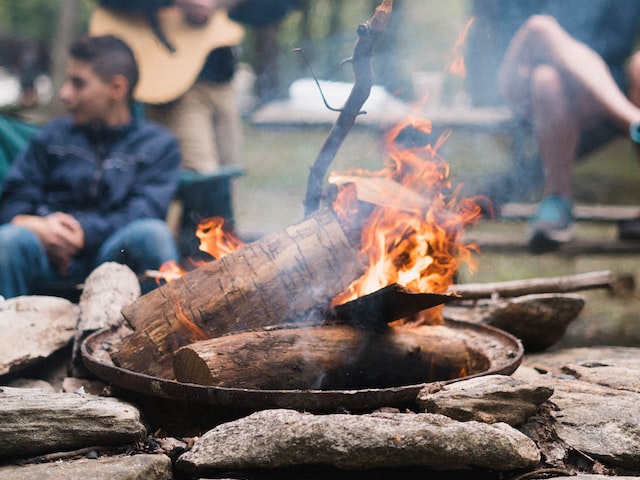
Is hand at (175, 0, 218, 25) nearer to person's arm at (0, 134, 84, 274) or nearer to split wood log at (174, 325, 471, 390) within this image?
person's arm at (0, 134, 84, 274)

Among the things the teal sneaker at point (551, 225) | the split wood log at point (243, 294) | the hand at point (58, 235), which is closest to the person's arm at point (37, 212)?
the hand at point (58, 235)

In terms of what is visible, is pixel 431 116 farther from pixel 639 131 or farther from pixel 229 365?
pixel 229 365

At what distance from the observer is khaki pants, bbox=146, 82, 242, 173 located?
5.45m

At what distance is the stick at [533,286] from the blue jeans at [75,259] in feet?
4.50

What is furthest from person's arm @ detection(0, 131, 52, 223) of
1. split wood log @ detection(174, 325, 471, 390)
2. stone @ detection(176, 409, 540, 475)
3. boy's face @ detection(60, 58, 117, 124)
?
stone @ detection(176, 409, 540, 475)

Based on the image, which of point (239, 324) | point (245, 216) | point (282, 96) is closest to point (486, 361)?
point (239, 324)

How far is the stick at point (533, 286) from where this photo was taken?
145 inches

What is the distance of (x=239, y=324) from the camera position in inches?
99.0

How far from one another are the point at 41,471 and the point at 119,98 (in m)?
2.61

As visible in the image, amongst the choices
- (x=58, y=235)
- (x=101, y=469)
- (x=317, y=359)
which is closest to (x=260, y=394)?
(x=317, y=359)

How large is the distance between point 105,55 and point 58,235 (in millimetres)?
1095

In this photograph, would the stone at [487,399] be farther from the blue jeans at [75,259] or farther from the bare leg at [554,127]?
the bare leg at [554,127]

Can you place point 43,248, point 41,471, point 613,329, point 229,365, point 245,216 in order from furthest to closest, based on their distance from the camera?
point 245,216 < point 613,329 < point 43,248 < point 229,365 < point 41,471

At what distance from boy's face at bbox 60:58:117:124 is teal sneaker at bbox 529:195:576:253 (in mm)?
2619
